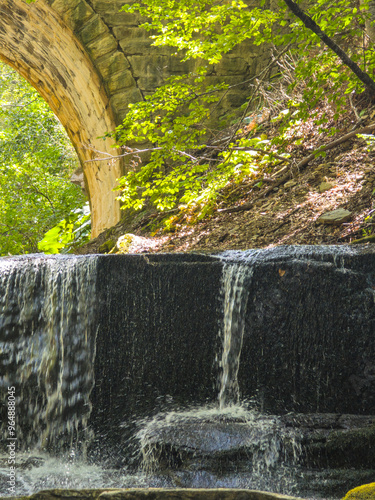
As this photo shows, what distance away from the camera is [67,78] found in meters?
7.11

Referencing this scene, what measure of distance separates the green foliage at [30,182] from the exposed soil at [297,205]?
14.9 feet

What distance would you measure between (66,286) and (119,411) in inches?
40.6

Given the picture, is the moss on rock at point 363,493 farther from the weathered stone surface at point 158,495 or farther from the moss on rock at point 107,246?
the moss on rock at point 107,246

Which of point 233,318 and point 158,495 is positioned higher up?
point 233,318

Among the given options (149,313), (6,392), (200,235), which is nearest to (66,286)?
(149,313)

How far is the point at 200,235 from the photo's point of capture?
5418mm

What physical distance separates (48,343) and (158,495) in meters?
1.96

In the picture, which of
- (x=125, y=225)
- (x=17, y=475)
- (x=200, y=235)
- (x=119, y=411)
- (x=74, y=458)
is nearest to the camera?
(x=17, y=475)

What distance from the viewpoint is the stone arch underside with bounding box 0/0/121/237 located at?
6.68 metres

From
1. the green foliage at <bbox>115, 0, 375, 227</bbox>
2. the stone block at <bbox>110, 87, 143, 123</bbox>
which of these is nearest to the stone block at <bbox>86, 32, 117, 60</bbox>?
the stone block at <bbox>110, 87, 143, 123</bbox>

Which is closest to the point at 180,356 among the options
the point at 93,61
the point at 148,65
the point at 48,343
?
the point at 48,343

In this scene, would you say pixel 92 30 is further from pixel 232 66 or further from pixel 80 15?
pixel 232 66

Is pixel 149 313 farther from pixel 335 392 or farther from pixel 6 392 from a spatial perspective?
pixel 335 392

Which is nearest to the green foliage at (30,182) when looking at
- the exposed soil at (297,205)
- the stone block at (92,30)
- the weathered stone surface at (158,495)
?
the stone block at (92,30)
